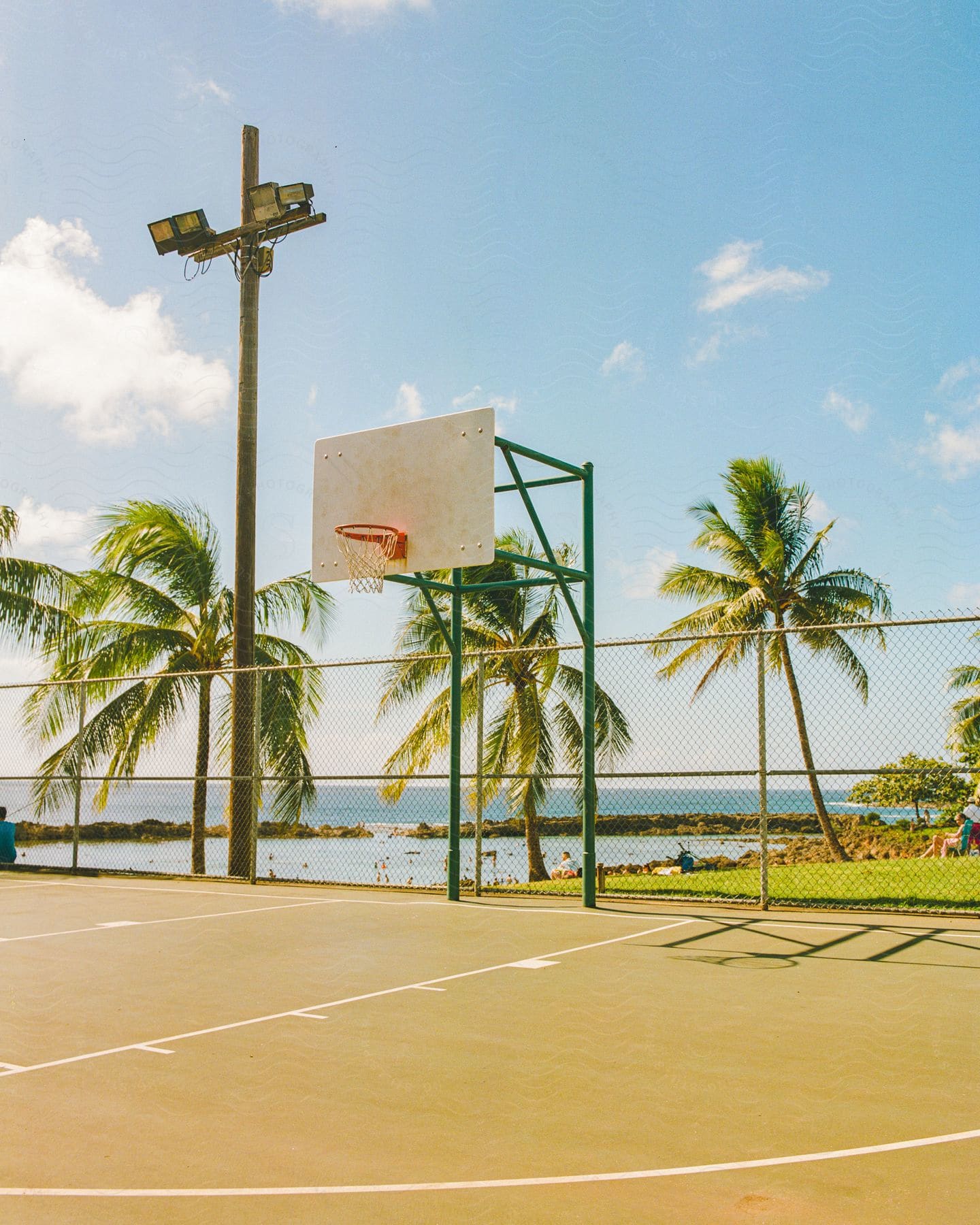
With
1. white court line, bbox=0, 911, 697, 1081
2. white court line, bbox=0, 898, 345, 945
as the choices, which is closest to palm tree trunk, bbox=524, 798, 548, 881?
white court line, bbox=0, 898, 345, 945

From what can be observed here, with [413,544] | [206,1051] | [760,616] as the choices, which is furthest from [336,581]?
[760,616]

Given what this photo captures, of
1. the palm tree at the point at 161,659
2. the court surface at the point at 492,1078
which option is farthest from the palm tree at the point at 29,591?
the court surface at the point at 492,1078

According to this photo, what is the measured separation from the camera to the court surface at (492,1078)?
331 cm

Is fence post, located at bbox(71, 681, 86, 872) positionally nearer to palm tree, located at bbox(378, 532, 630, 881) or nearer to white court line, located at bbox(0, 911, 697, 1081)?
palm tree, located at bbox(378, 532, 630, 881)

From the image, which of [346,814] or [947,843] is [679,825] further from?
[346,814]

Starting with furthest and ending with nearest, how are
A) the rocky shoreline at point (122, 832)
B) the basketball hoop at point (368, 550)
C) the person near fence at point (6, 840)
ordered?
the rocky shoreline at point (122, 832) < the person near fence at point (6, 840) < the basketball hoop at point (368, 550)

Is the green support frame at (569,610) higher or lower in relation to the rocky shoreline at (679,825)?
higher

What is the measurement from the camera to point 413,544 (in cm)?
1065

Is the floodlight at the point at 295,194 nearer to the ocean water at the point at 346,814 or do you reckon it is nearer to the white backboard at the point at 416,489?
the white backboard at the point at 416,489

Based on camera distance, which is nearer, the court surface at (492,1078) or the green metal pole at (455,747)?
the court surface at (492,1078)

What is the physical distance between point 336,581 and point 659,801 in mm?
4631

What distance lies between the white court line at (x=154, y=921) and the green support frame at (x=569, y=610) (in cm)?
154

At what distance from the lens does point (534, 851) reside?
2066 centimetres

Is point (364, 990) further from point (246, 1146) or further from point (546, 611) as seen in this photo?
point (546, 611)
